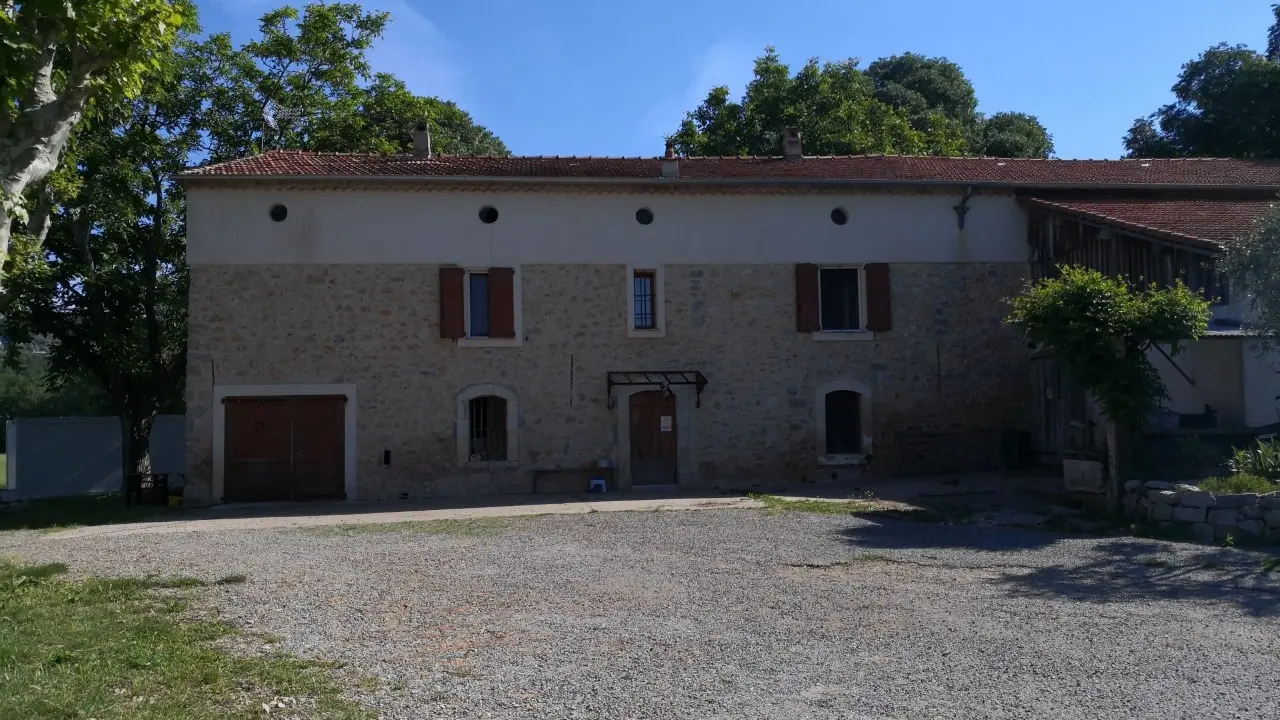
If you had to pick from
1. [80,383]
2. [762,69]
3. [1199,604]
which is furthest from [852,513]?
[80,383]

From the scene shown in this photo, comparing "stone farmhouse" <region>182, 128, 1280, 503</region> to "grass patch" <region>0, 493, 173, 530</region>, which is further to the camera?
"stone farmhouse" <region>182, 128, 1280, 503</region>

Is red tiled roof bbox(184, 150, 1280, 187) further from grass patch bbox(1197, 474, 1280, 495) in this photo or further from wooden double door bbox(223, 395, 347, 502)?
grass patch bbox(1197, 474, 1280, 495)

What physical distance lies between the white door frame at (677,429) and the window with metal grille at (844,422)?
254 cm

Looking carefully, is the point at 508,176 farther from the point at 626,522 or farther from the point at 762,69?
the point at 762,69

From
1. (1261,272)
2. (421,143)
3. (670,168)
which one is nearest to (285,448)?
(421,143)

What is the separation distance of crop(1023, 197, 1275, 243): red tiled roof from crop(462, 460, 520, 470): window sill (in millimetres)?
10158

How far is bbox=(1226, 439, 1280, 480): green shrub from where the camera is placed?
39.3 ft

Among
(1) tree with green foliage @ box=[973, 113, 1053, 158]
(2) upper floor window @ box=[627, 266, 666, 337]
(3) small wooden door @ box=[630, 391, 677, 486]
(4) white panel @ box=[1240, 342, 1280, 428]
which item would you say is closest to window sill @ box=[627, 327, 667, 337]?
(2) upper floor window @ box=[627, 266, 666, 337]

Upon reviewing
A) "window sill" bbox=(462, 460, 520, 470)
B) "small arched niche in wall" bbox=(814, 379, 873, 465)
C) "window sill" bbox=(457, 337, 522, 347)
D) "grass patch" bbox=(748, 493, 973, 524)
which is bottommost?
"grass patch" bbox=(748, 493, 973, 524)

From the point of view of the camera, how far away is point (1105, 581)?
8867 millimetres

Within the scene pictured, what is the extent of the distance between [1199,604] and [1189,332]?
587 cm

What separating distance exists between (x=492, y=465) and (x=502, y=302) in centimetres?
278

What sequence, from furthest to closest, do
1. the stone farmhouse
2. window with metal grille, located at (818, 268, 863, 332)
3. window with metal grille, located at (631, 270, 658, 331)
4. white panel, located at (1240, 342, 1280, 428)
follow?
window with metal grille, located at (818, 268, 863, 332)
window with metal grille, located at (631, 270, 658, 331)
the stone farmhouse
white panel, located at (1240, 342, 1280, 428)

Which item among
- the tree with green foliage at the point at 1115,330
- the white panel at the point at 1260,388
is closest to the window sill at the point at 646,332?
the tree with green foliage at the point at 1115,330
